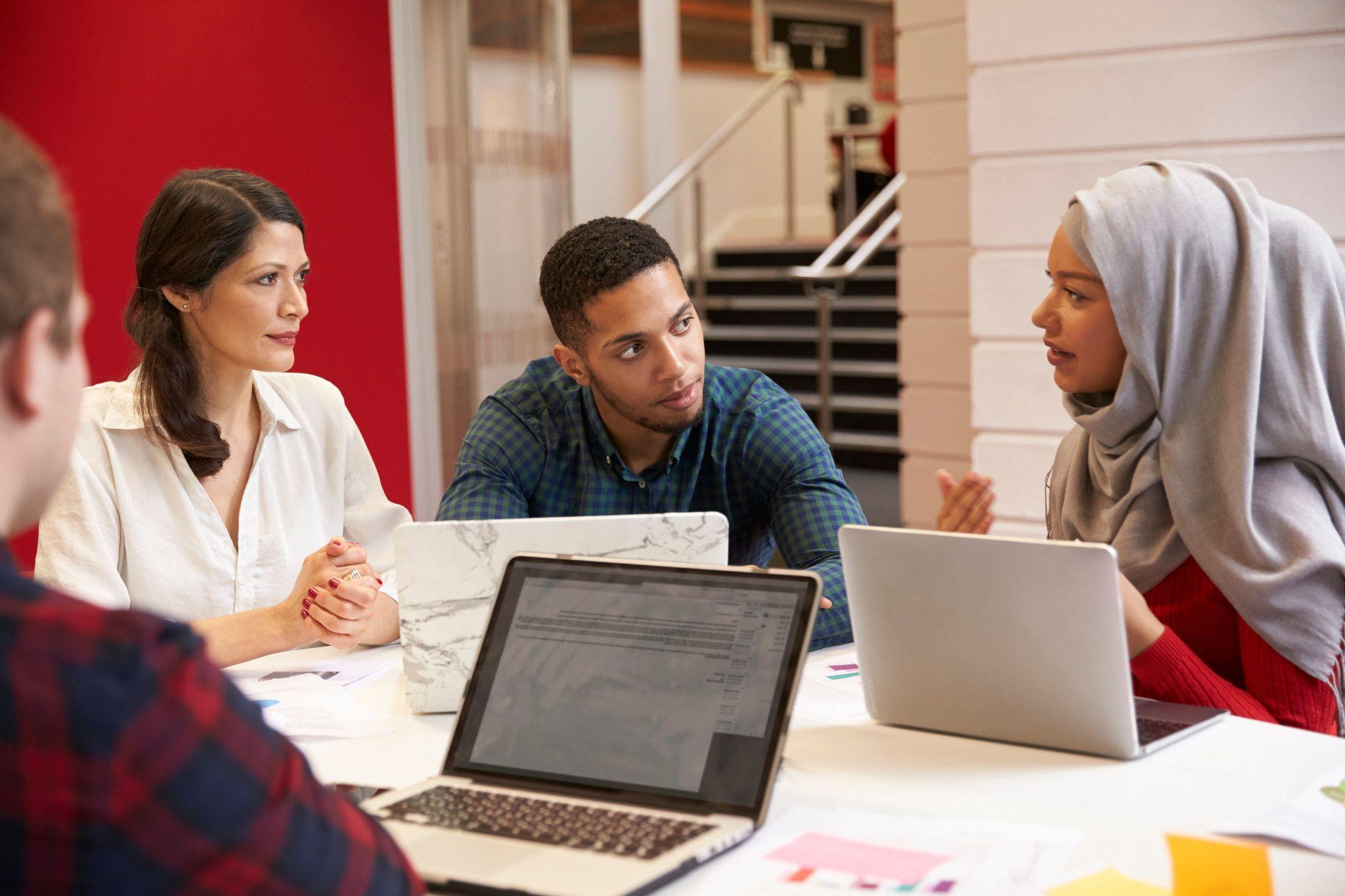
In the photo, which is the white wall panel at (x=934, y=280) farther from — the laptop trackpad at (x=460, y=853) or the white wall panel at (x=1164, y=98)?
the laptop trackpad at (x=460, y=853)

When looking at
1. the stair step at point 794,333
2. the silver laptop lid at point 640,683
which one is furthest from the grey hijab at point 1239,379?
the stair step at point 794,333

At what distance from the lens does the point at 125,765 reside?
699 mm

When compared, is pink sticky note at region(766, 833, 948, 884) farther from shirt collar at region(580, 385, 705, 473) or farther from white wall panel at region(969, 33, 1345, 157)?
white wall panel at region(969, 33, 1345, 157)

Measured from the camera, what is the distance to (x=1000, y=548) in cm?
127

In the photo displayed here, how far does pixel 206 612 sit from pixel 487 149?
3084 mm

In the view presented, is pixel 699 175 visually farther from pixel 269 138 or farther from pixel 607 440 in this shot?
pixel 607 440

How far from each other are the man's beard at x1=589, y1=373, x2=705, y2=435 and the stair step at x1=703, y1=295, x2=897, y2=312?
5.08 m

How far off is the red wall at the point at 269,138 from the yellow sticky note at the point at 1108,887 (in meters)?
3.98

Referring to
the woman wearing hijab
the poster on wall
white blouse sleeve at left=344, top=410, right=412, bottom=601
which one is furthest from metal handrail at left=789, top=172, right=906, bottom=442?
the poster on wall

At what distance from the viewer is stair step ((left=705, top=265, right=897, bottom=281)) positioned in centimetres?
715

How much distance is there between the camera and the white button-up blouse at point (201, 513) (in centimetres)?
203

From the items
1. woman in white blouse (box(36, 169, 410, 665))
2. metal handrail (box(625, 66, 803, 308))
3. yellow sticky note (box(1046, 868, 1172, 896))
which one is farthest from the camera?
metal handrail (box(625, 66, 803, 308))

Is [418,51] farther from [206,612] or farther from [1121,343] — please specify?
[1121,343]

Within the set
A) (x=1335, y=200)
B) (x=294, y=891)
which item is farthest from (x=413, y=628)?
(x=1335, y=200)
